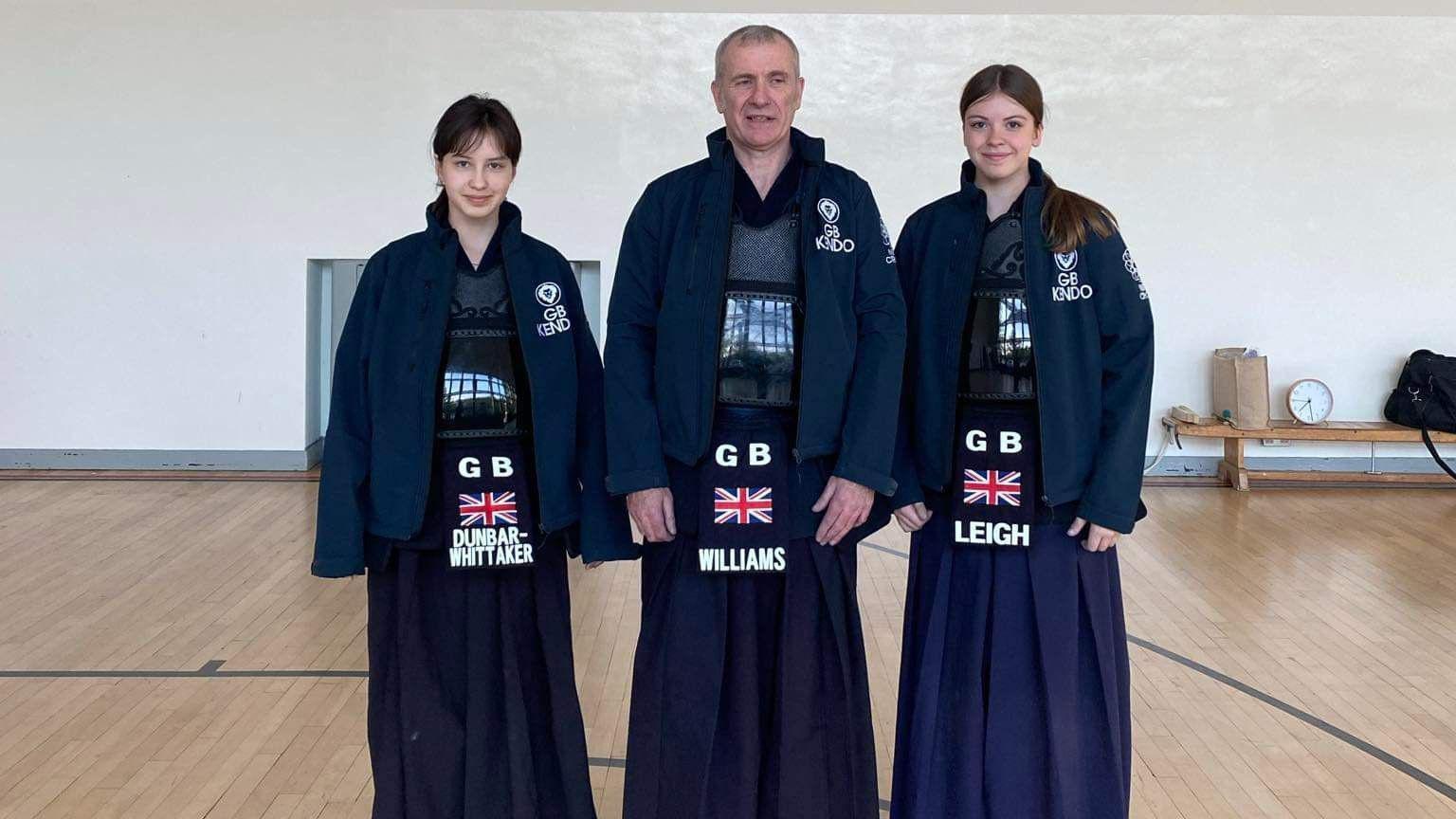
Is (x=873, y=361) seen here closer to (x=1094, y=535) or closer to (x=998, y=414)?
(x=998, y=414)

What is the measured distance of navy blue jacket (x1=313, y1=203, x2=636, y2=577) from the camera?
2.15 m

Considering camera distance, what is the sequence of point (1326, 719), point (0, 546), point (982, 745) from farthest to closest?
point (0, 546)
point (1326, 719)
point (982, 745)

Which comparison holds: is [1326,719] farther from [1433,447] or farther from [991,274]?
[1433,447]

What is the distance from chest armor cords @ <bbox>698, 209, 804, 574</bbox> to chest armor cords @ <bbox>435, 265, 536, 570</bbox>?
368 mm

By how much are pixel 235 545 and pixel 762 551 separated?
412 centimetres

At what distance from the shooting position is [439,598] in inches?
87.5

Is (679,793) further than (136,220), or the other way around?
(136,220)

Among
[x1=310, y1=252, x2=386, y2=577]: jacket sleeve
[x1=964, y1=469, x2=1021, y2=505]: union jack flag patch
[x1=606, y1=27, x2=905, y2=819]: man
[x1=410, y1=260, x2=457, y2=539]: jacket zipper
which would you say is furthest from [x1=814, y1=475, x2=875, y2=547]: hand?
[x1=310, y1=252, x2=386, y2=577]: jacket sleeve

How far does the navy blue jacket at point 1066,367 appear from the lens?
7.11 ft

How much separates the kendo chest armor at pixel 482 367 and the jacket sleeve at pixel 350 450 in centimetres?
16

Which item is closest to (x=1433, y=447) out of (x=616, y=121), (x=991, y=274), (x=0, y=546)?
(x=616, y=121)

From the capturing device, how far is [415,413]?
2.15 metres

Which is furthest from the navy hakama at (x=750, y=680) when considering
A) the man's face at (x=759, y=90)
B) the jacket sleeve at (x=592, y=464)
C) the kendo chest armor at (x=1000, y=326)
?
the man's face at (x=759, y=90)

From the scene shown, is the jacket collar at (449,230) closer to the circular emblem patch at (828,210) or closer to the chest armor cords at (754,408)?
the chest armor cords at (754,408)
